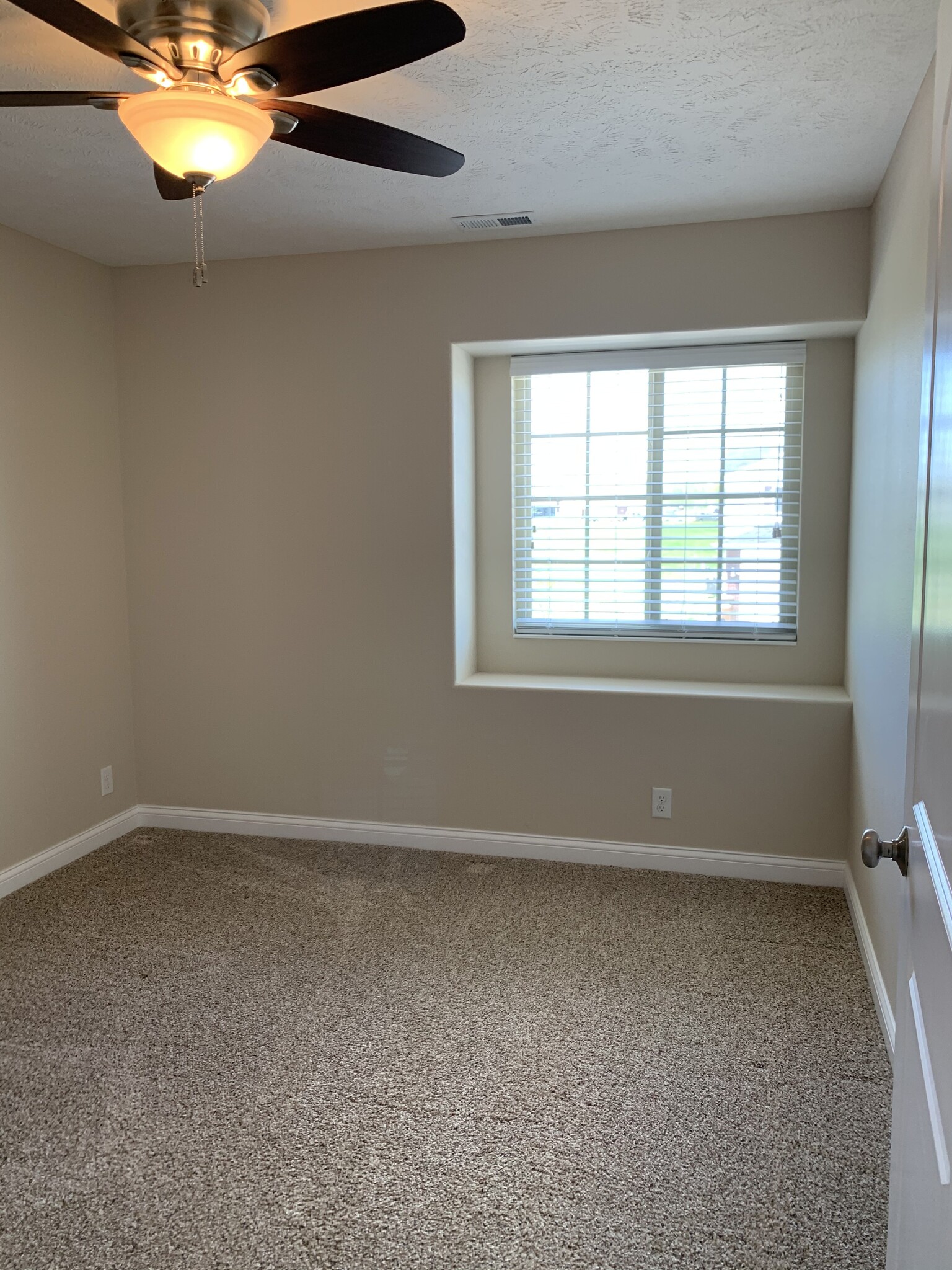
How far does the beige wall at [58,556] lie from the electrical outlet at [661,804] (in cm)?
246

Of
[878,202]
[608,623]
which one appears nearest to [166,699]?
[608,623]

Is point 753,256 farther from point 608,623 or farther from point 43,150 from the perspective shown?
point 43,150

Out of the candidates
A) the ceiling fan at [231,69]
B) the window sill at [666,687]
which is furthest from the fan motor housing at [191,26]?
the window sill at [666,687]

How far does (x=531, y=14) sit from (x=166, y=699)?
3.22 metres

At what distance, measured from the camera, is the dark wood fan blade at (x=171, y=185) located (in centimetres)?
208

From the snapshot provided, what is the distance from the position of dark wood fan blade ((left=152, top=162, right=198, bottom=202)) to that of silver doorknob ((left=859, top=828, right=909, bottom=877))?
198 cm

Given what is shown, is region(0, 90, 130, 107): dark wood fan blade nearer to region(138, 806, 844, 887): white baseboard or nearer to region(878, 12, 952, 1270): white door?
region(878, 12, 952, 1270): white door

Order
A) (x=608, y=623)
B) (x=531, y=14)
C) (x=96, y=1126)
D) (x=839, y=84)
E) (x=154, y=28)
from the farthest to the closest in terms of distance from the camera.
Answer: (x=608, y=623), (x=839, y=84), (x=96, y=1126), (x=531, y=14), (x=154, y=28)

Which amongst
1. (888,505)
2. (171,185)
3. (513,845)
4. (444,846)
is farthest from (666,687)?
(171,185)

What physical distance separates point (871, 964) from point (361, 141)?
270cm

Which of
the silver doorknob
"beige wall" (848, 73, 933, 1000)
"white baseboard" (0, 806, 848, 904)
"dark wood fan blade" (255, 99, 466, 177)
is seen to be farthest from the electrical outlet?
"dark wood fan blade" (255, 99, 466, 177)

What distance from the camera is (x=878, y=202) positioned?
2.96 meters

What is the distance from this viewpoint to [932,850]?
3.50ft

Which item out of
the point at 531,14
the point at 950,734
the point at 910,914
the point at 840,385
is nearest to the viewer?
the point at 950,734
